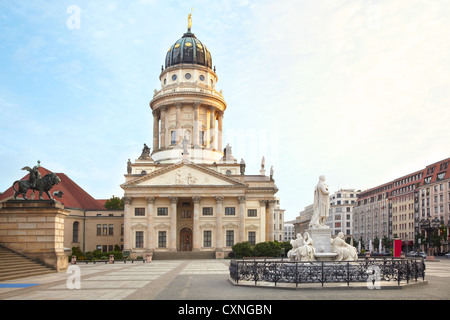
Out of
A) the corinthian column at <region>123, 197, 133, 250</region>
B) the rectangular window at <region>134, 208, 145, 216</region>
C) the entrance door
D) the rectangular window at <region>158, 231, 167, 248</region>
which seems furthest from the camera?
the entrance door

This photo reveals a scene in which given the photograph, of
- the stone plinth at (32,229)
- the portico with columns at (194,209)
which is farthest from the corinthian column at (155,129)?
the stone plinth at (32,229)

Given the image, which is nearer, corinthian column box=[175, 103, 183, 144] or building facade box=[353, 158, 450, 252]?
corinthian column box=[175, 103, 183, 144]

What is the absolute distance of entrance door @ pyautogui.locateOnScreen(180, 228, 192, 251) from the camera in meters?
76.4

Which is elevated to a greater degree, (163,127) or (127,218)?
(163,127)

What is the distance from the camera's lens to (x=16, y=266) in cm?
2694

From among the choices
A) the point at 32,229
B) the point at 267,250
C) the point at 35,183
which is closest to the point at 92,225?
the point at 267,250

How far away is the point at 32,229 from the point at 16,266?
3.42 metres

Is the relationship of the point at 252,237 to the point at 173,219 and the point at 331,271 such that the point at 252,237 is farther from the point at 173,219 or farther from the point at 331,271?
the point at 331,271

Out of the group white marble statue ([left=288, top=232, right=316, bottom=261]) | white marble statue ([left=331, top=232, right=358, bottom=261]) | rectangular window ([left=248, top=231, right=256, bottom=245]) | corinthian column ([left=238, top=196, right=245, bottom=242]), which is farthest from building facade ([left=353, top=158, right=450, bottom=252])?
white marble statue ([left=288, top=232, right=316, bottom=261])

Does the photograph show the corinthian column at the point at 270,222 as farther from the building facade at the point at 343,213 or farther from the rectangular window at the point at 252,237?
the building facade at the point at 343,213

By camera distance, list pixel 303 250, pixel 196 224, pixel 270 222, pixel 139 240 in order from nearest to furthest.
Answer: pixel 303 250, pixel 196 224, pixel 139 240, pixel 270 222

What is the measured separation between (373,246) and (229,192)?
59981 mm

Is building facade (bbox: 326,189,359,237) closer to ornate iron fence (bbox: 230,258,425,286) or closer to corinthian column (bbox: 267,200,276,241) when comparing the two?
corinthian column (bbox: 267,200,276,241)
